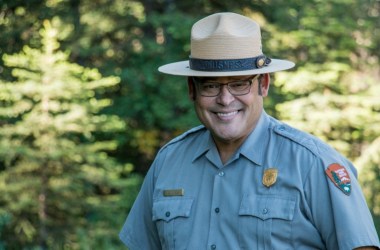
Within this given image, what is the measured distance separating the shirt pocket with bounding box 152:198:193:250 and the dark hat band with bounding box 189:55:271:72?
548 millimetres

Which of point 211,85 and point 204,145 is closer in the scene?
point 211,85

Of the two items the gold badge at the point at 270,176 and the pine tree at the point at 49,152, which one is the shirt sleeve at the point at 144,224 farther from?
the pine tree at the point at 49,152

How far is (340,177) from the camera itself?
289cm

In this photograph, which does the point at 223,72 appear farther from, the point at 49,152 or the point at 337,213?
the point at 49,152

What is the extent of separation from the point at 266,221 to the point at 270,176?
18 centimetres

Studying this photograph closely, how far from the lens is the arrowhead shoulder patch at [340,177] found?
9.45ft

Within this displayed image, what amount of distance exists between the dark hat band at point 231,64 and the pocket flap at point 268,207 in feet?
1.66

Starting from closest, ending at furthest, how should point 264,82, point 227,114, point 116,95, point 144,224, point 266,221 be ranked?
point 266,221, point 227,114, point 264,82, point 144,224, point 116,95

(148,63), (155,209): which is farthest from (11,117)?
(155,209)

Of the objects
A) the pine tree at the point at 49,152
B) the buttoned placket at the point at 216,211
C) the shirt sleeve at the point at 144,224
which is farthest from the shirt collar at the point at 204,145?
the pine tree at the point at 49,152

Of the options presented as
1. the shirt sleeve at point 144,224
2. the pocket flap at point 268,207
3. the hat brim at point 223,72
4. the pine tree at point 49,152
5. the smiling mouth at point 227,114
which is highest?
the hat brim at point 223,72

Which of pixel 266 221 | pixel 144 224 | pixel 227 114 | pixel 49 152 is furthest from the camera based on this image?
pixel 49 152

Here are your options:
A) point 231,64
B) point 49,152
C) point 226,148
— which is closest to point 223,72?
point 231,64

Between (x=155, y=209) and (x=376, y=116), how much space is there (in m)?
9.00
